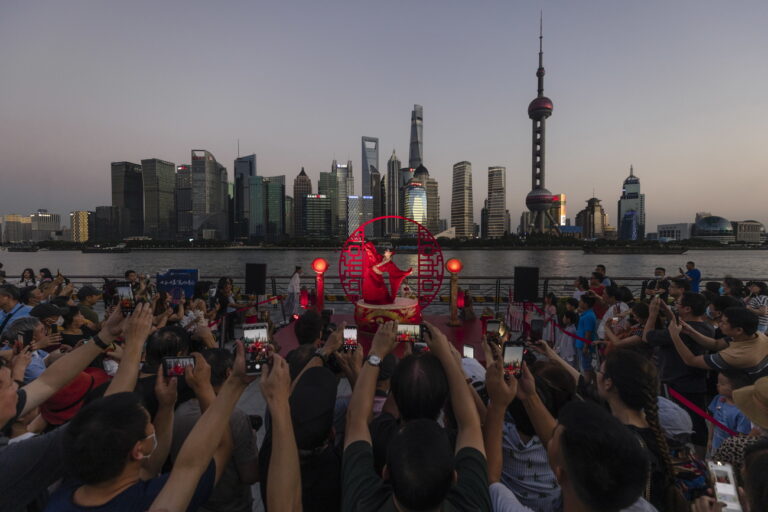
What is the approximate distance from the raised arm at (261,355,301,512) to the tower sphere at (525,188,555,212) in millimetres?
103495

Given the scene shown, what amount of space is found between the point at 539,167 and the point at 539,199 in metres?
11.4

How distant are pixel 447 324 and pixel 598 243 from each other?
111m

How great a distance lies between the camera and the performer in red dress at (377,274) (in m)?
8.62

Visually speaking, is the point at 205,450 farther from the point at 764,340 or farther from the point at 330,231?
the point at 330,231

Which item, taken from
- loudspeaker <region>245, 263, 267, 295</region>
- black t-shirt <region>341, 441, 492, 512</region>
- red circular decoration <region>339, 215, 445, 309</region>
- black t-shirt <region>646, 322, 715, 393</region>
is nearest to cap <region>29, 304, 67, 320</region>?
black t-shirt <region>341, 441, 492, 512</region>

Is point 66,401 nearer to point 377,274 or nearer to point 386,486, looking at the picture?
point 386,486

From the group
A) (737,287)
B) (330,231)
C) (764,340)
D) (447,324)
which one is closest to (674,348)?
(764,340)

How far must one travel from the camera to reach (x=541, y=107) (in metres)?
102

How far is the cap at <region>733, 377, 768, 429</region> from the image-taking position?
1867mm

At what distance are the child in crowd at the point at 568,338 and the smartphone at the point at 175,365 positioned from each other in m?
5.68

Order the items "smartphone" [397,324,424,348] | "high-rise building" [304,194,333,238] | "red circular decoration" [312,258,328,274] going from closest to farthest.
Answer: "smartphone" [397,324,424,348] → "red circular decoration" [312,258,328,274] → "high-rise building" [304,194,333,238]

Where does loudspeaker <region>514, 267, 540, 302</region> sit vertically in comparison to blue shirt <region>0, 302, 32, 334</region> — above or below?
below

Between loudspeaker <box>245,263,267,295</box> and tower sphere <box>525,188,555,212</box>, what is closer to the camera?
loudspeaker <box>245,263,267,295</box>

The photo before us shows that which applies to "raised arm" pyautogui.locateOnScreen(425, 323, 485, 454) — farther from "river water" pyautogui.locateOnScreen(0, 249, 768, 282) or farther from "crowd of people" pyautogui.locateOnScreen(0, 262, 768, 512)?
"river water" pyautogui.locateOnScreen(0, 249, 768, 282)
